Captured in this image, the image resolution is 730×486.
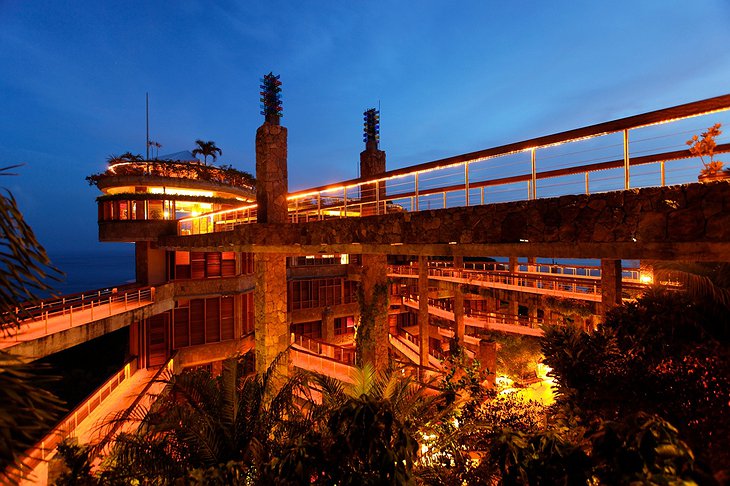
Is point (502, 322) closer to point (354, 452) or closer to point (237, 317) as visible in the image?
point (237, 317)

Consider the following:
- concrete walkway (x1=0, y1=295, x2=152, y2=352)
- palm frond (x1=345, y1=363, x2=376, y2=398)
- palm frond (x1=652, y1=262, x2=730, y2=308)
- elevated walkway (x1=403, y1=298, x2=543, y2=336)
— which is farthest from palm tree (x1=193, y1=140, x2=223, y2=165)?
palm frond (x1=652, y1=262, x2=730, y2=308)

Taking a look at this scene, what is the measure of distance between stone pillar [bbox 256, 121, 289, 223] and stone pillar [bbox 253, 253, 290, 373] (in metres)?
1.23

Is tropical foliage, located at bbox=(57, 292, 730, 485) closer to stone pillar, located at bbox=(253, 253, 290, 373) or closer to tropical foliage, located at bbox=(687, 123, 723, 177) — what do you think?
tropical foliage, located at bbox=(687, 123, 723, 177)

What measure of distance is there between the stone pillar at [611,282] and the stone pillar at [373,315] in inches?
248

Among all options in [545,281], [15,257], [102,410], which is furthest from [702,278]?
[102,410]

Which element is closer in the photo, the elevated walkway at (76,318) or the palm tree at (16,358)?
the palm tree at (16,358)

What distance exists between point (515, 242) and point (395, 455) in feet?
9.62

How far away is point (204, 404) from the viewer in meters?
5.60

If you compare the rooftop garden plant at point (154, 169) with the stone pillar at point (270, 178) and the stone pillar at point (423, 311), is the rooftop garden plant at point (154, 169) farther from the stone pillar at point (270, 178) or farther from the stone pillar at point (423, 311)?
the stone pillar at point (423, 311)

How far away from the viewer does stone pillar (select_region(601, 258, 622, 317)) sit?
9.80 meters

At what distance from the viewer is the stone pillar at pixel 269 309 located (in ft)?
31.4

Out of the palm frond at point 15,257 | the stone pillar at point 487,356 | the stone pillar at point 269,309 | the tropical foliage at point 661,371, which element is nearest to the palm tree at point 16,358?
the palm frond at point 15,257

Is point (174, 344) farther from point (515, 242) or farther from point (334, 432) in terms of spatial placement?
point (515, 242)

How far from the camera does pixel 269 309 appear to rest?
9633mm
